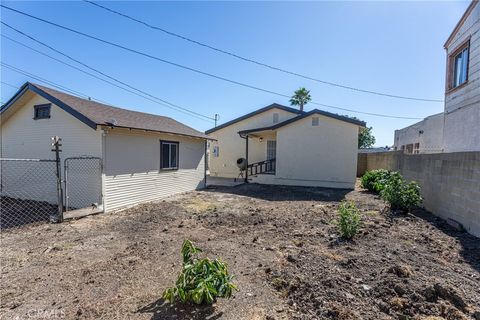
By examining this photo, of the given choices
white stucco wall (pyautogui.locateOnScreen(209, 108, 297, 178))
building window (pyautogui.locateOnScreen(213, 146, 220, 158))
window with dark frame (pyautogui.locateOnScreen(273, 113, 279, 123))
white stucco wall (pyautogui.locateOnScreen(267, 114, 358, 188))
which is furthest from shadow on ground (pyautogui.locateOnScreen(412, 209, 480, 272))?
building window (pyautogui.locateOnScreen(213, 146, 220, 158))

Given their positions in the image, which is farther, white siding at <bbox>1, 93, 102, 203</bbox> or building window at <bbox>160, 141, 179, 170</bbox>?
building window at <bbox>160, 141, 179, 170</bbox>

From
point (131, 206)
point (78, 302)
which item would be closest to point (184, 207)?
point (131, 206)

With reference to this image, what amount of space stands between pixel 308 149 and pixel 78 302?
500 inches

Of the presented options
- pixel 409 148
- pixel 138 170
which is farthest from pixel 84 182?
pixel 409 148

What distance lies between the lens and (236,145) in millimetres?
18516

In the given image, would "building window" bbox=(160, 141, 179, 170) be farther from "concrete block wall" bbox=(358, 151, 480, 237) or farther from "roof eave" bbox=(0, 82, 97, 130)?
"concrete block wall" bbox=(358, 151, 480, 237)

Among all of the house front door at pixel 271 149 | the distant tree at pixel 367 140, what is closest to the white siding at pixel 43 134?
the house front door at pixel 271 149

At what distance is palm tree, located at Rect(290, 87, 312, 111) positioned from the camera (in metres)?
26.9

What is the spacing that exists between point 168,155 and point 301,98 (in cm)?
2011

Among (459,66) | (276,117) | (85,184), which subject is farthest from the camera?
(276,117)

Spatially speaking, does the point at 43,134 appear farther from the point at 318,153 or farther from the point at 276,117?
the point at 276,117

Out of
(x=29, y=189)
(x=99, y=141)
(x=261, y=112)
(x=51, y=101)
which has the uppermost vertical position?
(x=261, y=112)

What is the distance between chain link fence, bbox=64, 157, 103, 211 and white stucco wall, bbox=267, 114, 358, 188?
9.71 metres

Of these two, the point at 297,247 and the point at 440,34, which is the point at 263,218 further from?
the point at 440,34
